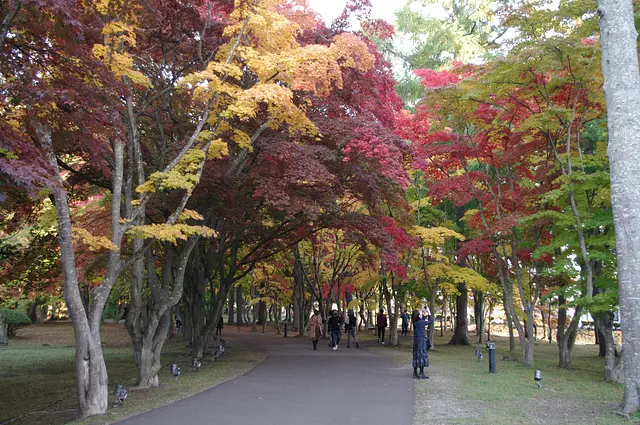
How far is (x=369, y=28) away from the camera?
530 inches

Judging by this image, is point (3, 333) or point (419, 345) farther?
point (3, 333)

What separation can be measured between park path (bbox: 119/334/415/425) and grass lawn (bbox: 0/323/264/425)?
0.69m

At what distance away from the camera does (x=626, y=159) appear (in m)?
8.02

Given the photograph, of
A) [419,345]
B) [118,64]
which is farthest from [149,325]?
[419,345]

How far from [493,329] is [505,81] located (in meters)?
38.0

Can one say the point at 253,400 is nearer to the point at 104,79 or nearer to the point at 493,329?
the point at 104,79

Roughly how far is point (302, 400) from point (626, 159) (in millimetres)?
6737

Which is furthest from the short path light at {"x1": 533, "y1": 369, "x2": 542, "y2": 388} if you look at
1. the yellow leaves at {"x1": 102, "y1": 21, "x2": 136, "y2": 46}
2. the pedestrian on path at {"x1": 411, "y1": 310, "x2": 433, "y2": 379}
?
the yellow leaves at {"x1": 102, "y1": 21, "x2": 136, "y2": 46}

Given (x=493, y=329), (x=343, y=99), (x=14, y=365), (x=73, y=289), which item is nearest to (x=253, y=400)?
(x=73, y=289)

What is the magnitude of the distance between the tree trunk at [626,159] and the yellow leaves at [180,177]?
7372 millimetres

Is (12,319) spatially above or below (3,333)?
above

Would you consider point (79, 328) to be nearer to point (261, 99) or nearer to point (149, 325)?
point (149, 325)

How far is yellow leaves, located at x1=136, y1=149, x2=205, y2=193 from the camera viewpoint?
9.33 meters

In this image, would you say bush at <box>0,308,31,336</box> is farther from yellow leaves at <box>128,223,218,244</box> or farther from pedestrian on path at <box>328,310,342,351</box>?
yellow leaves at <box>128,223,218,244</box>
